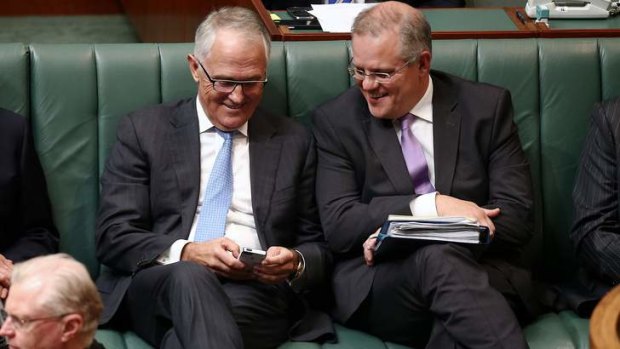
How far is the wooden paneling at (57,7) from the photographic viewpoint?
573 cm

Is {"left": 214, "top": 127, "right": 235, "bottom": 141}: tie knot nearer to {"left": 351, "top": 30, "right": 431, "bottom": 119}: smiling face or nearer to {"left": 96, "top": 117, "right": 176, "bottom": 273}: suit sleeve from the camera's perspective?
{"left": 96, "top": 117, "right": 176, "bottom": 273}: suit sleeve

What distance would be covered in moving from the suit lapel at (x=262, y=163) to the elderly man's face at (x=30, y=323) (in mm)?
816

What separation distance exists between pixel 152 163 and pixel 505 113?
919 millimetres

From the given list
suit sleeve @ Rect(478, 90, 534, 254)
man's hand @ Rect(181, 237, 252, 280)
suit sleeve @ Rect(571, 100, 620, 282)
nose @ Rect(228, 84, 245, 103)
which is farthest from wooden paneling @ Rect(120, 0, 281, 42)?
suit sleeve @ Rect(571, 100, 620, 282)

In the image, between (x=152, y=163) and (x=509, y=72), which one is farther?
(x=509, y=72)

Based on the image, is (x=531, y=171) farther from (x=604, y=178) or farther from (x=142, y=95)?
(x=142, y=95)

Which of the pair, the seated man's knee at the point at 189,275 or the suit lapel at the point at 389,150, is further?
the suit lapel at the point at 389,150

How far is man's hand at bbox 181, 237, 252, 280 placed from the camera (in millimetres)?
2887

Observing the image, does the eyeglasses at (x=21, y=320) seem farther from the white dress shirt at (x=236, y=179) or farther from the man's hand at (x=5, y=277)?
the white dress shirt at (x=236, y=179)

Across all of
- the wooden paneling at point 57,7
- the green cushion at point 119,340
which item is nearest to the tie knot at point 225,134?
the green cushion at point 119,340

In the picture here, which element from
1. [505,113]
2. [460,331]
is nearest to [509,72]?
[505,113]

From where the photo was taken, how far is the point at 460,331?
2.75 meters

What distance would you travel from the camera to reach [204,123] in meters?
3.15

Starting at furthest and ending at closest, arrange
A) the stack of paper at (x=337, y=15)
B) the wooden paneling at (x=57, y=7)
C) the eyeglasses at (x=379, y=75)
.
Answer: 1. the wooden paneling at (x=57, y=7)
2. the stack of paper at (x=337, y=15)
3. the eyeglasses at (x=379, y=75)
